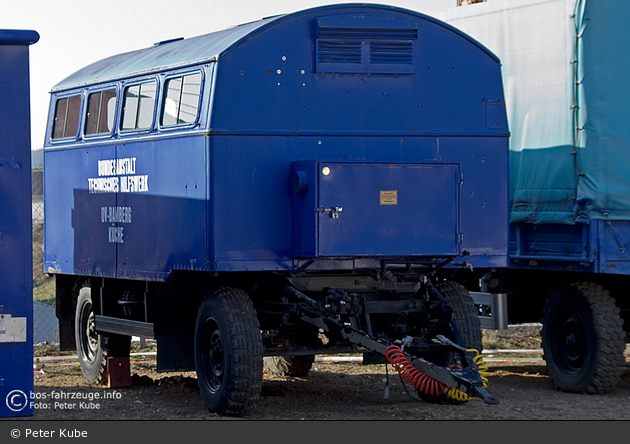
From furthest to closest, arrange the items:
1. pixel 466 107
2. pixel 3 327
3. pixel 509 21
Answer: pixel 509 21 < pixel 466 107 < pixel 3 327

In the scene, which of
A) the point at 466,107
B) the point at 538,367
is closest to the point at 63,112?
the point at 466,107

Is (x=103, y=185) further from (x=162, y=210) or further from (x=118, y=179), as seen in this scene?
(x=162, y=210)

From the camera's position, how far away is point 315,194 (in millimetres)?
9078

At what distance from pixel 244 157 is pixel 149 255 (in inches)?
67.7

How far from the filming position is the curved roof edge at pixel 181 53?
9.55 metres

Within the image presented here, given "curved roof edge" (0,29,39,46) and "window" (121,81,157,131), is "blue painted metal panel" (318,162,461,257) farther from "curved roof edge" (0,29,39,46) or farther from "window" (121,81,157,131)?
"curved roof edge" (0,29,39,46)

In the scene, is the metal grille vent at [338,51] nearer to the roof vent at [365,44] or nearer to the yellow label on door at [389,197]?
the roof vent at [365,44]

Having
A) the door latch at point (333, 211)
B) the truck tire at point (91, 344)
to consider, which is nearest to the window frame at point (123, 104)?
the door latch at point (333, 211)

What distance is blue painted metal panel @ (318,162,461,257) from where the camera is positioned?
910 cm

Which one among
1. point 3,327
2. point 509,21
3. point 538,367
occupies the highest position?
point 509,21

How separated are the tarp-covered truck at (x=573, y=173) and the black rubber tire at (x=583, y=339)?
1cm

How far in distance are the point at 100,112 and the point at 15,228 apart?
158 inches

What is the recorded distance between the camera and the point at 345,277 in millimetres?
9875

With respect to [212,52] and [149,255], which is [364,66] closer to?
[212,52]
